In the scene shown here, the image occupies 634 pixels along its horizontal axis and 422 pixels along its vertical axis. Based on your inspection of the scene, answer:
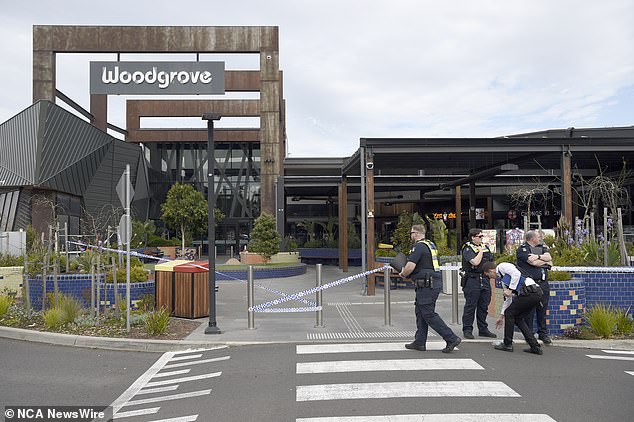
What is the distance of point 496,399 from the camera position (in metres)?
5.79

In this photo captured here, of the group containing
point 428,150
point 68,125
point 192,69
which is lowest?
point 428,150

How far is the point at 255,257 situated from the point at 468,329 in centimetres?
1729

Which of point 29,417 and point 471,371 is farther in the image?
point 471,371

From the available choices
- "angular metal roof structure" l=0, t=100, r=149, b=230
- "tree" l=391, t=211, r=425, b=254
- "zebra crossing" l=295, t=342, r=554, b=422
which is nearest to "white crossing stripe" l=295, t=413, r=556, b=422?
"zebra crossing" l=295, t=342, r=554, b=422

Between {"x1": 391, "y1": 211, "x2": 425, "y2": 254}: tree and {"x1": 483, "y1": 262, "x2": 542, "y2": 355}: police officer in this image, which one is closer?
{"x1": 483, "y1": 262, "x2": 542, "y2": 355}: police officer

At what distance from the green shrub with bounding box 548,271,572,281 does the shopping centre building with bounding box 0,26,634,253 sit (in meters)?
6.86

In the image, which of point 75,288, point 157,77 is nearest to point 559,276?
point 75,288

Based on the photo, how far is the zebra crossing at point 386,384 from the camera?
207 inches

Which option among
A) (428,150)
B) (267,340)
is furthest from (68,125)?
(267,340)

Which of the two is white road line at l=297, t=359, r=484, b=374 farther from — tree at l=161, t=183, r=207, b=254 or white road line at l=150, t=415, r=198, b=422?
tree at l=161, t=183, r=207, b=254

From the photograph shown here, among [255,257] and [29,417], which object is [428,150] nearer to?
[255,257]

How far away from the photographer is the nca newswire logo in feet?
89.9

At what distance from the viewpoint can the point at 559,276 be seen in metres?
9.60

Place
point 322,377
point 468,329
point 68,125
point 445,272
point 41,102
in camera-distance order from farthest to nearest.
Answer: point 68,125, point 41,102, point 445,272, point 468,329, point 322,377
